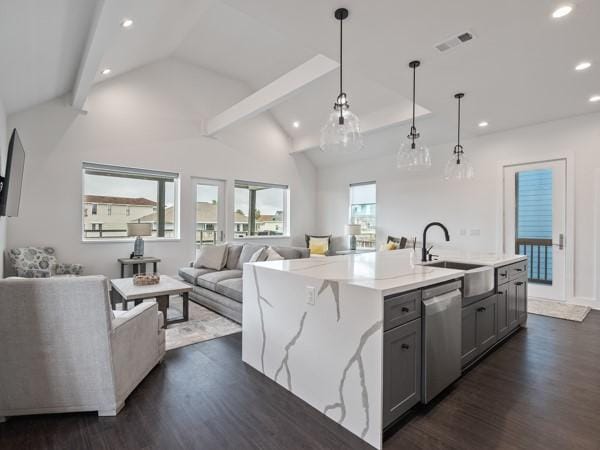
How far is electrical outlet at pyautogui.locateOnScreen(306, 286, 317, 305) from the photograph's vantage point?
6.73 ft

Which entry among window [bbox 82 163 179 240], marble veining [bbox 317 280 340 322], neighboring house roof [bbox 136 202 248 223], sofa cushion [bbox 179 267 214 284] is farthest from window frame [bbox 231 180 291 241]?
marble veining [bbox 317 280 340 322]

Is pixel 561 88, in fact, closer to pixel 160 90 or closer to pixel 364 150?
pixel 364 150

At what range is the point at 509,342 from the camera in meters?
3.25

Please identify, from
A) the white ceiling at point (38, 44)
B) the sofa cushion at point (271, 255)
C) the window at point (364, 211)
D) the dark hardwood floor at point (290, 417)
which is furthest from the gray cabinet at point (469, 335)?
the window at point (364, 211)

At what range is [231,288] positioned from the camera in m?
3.89

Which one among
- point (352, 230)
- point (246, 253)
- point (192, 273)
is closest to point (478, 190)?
point (352, 230)

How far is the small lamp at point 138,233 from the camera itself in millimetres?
5363

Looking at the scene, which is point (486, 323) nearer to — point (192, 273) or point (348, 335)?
point (348, 335)

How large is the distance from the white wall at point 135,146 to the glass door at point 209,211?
0.59ft

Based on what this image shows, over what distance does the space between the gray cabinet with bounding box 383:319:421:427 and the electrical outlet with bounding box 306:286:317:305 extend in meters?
0.53

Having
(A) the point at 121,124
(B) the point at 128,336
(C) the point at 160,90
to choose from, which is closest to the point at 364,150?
(C) the point at 160,90

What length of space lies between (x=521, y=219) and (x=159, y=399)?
5.79 meters

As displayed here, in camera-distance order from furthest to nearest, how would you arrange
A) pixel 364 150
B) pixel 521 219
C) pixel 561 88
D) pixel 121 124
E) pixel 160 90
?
pixel 364 150 < pixel 160 90 < pixel 121 124 < pixel 521 219 < pixel 561 88

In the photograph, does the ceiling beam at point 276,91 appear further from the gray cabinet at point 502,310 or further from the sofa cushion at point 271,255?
the gray cabinet at point 502,310
